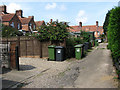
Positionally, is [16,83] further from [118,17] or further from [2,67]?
[118,17]

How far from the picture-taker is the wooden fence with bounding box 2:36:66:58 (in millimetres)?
13148

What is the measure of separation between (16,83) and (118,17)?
532 cm

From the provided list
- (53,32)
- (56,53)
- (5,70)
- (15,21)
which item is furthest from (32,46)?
(15,21)

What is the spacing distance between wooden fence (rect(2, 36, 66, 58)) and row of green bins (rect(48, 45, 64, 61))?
2.85 feet

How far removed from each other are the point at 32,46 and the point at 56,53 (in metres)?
2.64

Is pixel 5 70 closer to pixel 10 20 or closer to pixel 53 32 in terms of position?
pixel 53 32

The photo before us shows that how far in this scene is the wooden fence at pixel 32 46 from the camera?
518 inches

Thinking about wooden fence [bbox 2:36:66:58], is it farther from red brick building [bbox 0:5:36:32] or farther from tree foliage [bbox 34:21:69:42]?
red brick building [bbox 0:5:36:32]

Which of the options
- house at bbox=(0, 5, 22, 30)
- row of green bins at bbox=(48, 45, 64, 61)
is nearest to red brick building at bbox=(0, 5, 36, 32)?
house at bbox=(0, 5, 22, 30)

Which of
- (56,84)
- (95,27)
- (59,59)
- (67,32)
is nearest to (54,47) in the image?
(59,59)

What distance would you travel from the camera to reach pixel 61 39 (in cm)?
1281

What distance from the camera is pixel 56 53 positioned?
12.3 meters

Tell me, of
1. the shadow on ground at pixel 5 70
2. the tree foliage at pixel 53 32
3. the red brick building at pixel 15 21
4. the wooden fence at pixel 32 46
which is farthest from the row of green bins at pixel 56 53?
the red brick building at pixel 15 21

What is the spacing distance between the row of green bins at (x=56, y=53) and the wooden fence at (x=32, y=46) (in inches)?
34.2
